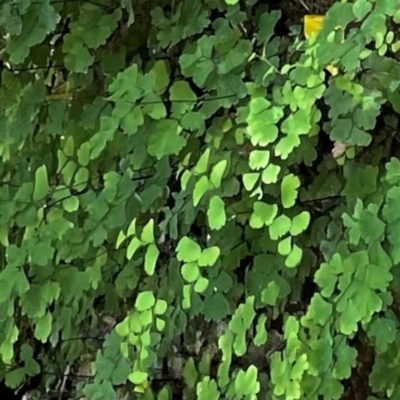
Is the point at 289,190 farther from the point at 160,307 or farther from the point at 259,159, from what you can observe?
the point at 160,307

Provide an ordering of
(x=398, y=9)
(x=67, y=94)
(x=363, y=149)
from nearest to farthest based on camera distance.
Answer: (x=398, y=9) < (x=363, y=149) < (x=67, y=94)

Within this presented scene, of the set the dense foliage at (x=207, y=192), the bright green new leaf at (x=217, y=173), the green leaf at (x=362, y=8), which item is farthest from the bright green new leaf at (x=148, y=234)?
the green leaf at (x=362, y=8)

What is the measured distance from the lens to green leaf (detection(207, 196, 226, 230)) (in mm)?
903

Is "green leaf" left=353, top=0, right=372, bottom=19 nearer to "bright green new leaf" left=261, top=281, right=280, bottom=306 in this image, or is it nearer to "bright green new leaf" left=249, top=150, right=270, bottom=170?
"bright green new leaf" left=249, top=150, right=270, bottom=170

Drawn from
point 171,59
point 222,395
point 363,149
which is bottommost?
point 222,395

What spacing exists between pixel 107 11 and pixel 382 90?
423 mm

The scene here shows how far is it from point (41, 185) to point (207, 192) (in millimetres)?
263

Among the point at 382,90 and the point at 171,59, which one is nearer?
the point at 382,90

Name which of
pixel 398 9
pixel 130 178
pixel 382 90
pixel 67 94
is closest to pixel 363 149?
pixel 382 90

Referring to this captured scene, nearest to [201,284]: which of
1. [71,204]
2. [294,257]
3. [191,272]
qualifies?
[191,272]

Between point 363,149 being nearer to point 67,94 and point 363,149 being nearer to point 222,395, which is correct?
point 222,395

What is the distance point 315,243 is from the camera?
0.98 meters

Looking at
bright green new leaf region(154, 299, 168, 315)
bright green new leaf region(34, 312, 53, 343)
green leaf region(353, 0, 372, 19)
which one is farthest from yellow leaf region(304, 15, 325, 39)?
bright green new leaf region(34, 312, 53, 343)

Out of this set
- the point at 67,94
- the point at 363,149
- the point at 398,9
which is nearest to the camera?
the point at 398,9
